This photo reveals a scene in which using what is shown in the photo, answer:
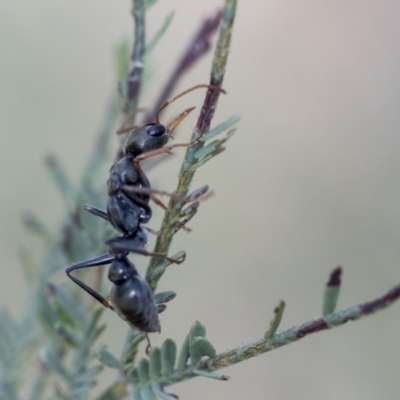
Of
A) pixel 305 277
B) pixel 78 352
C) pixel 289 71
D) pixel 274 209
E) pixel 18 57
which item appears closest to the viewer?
pixel 78 352

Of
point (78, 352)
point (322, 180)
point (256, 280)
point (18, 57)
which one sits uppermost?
point (18, 57)

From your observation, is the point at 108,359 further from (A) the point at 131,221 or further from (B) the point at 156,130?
(B) the point at 156,130

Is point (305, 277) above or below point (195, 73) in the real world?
below

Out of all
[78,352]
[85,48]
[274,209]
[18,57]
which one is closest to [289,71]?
[274,209]

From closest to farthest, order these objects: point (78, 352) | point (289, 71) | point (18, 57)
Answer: point (78, 352) → point (18, 57) → point (289, 71)

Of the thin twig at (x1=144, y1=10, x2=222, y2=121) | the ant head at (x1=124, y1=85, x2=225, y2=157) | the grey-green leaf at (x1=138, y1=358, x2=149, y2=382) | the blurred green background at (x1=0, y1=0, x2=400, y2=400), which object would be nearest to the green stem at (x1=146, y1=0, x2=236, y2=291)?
the grey-green leaf at (x1=138, y1=358, x2=149, y2=382)

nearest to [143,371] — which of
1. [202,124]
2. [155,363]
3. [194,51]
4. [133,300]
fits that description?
[155,363]

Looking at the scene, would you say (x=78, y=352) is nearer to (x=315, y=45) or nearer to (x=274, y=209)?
(x=274, y=209)

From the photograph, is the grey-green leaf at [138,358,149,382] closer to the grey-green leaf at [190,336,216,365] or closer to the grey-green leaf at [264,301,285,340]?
the grey-green leaf at [190,336,216,365]
